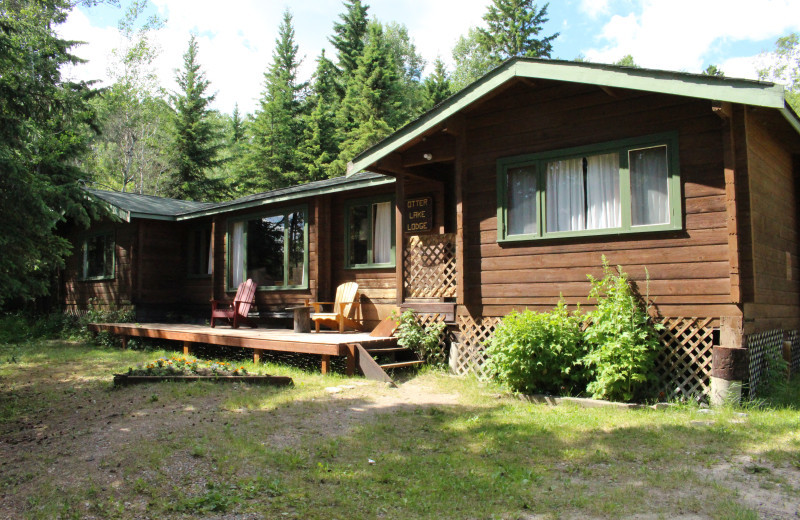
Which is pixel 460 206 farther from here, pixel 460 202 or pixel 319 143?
pixel 319 143

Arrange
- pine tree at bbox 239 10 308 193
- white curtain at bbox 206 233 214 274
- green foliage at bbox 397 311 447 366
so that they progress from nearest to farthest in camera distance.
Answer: green foliage at bbox 397 311 447 366 → white curtain at bbox 206 233 214 274 → pine tree at bbox 239 10 308 193

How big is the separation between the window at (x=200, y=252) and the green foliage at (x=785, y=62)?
125ft

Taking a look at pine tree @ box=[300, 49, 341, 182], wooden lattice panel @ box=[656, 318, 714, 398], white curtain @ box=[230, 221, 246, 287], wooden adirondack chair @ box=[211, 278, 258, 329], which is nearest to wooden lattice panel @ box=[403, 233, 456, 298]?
wooden lattice panel @ box=[656, 318, 714, 398]

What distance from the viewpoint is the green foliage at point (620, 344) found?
20.2ft

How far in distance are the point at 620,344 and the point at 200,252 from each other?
37.6 ft

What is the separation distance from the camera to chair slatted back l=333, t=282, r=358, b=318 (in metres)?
10.4

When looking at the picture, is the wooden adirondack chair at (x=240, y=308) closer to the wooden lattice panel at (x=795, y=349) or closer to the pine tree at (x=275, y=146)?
the wooden lattice panel at (x=795, y=349)

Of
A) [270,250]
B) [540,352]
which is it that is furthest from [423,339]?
[270,250]

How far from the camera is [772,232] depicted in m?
7.50

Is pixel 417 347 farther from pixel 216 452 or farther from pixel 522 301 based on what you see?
pixel 216 452

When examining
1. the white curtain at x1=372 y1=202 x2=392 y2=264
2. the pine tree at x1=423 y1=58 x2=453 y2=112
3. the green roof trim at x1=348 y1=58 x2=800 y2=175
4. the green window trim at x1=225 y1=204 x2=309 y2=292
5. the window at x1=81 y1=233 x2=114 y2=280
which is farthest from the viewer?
the pine tree at x1=423 y1=58 x2=453 y2=112

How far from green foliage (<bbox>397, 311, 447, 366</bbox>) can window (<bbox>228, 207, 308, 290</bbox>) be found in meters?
3.55

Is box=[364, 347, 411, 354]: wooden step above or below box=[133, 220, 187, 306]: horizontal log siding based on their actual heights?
below

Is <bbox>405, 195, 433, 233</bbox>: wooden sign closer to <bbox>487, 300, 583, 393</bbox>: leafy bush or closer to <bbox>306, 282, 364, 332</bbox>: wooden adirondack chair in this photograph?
<bbox>306, 282, 364, 332</bbox>: wooden adirondack chair
